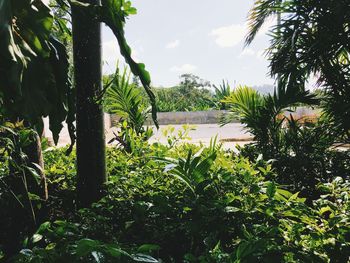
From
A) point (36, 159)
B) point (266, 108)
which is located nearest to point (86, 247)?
point (36, 159)

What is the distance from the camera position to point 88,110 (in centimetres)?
249

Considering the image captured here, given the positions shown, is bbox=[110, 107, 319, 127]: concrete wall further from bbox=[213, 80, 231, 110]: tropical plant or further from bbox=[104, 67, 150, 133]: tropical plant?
bbox=[104, 67, 150, 133]: tropical plant

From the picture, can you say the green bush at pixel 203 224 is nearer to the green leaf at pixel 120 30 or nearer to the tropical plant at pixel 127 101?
the green leaf at pixel 120 30

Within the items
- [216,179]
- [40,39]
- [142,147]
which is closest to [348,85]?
[142,147]

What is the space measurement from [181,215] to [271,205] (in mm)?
448

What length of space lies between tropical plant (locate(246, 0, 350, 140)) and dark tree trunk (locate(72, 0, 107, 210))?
97.4 inches

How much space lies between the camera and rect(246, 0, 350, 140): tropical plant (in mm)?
3976

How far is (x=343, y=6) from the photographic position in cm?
375

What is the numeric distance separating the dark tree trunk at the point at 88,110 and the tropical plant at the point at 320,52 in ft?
8.11

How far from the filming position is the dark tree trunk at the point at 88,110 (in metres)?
2.47

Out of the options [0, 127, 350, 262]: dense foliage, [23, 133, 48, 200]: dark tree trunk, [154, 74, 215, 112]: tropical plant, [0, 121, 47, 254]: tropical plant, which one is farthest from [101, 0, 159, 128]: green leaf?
[154, 74, 215, 112]: tropical plant

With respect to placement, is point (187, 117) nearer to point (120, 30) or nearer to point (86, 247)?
point (120, 30)

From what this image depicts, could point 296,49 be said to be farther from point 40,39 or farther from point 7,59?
point 7,59

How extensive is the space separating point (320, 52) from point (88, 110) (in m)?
2.81
